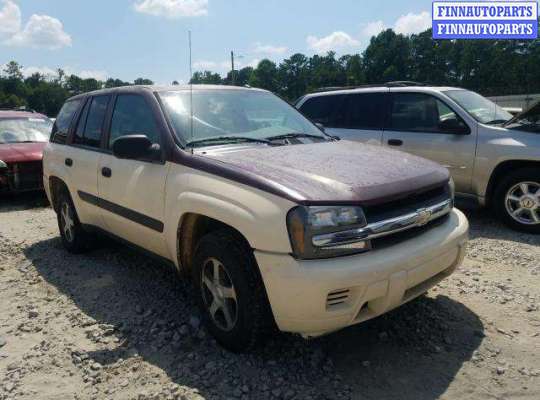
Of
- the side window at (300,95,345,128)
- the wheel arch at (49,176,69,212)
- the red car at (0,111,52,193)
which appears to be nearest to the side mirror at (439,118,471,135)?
the side window at (300,95,345,128)

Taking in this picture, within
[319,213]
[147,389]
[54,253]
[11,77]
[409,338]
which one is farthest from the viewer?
[11,77]

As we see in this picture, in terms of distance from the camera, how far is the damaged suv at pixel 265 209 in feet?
8.00

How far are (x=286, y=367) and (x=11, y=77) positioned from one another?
330 ft

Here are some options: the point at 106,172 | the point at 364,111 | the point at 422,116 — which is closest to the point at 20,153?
the point at 106,172

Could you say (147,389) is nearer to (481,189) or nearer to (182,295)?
(182,295)

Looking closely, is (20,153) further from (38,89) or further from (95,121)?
(38,89)

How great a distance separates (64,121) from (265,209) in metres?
3.52

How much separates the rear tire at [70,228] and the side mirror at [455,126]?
4.39 meters

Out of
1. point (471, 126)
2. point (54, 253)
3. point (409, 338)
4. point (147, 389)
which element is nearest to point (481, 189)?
point (471, 126)

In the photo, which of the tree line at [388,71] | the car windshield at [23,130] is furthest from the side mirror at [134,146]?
the tree line at [388,71]

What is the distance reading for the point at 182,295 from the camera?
3816 mm

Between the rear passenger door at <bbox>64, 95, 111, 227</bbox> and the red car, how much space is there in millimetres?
3794

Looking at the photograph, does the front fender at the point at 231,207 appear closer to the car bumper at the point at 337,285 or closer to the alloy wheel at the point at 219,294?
the car bumper at the point at 337,285

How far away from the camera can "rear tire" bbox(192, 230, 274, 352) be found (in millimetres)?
2660
